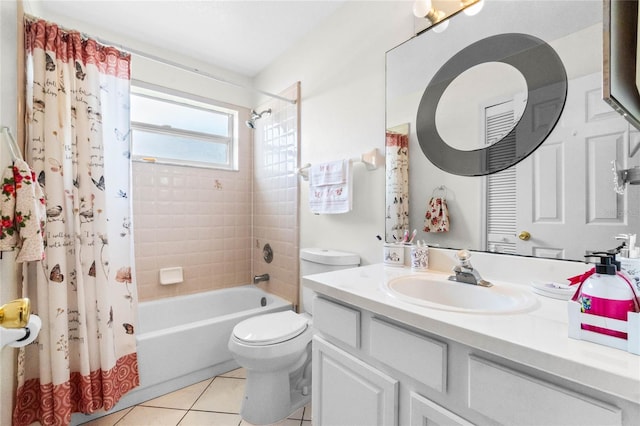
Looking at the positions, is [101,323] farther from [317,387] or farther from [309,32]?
[309,32]

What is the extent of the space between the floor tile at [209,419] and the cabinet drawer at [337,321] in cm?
95

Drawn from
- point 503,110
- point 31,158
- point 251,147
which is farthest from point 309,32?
point 31,158

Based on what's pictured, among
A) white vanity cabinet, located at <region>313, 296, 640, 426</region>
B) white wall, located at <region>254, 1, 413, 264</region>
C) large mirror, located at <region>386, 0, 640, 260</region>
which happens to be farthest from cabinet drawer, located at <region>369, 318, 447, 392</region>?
white wall, located at <region>254, 1, 413, 264</region>

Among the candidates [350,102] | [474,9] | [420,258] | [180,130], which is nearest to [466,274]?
[420,258]

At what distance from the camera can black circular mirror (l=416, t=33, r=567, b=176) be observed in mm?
982

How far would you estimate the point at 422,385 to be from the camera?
77cm

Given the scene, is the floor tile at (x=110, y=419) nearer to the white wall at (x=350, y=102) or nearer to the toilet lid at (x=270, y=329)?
the toilet lid at (x=270, y=329)

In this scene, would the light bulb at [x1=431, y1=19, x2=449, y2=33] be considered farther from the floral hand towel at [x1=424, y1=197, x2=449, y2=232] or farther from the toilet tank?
the toilet tank

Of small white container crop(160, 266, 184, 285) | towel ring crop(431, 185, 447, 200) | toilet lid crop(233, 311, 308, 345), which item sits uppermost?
towel ring crop(431, 185, 447, 200)

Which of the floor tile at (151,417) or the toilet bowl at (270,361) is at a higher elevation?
the toilet bowl at (270,361)

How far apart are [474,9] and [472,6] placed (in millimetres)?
18

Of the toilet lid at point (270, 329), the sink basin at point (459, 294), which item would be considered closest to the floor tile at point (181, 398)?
the toilet lid at point (270, 329)

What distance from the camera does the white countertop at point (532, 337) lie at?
0.48m

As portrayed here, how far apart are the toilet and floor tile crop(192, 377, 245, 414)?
137mm
